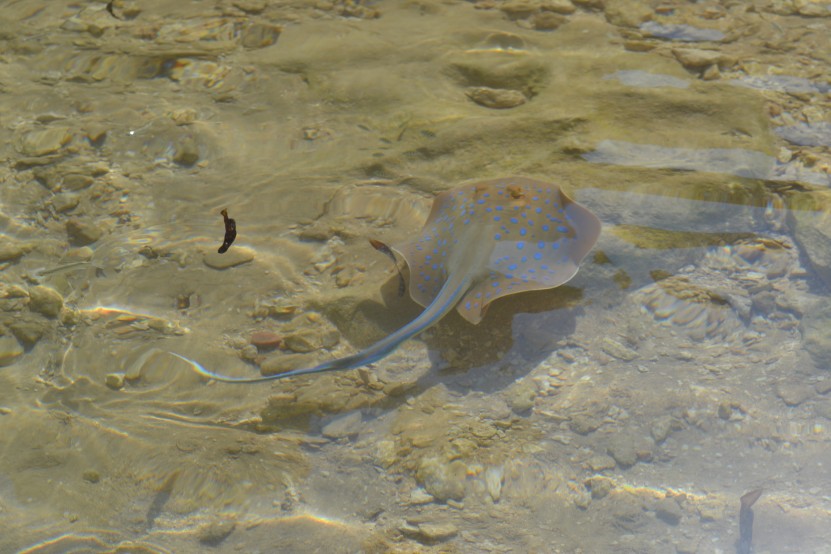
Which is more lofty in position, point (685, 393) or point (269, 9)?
point (269, 9)

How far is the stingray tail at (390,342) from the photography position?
264 cm

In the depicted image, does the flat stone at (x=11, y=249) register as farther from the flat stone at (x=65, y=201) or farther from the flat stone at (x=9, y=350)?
the flat stone at (x=9, y=350)

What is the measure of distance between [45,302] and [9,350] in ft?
1.10

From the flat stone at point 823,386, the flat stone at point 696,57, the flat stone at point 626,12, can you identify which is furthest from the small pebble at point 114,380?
the flat stone at point 626,12

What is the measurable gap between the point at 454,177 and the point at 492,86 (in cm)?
119

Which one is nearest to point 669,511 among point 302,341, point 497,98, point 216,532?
point 302,341

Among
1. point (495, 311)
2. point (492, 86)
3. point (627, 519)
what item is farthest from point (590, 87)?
point (627, 519)

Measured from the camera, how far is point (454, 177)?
4.39 m

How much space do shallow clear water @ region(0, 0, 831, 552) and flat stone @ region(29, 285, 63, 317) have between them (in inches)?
0.5

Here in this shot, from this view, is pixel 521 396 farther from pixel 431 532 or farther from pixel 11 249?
pixel 11 249

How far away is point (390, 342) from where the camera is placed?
274 centimetres

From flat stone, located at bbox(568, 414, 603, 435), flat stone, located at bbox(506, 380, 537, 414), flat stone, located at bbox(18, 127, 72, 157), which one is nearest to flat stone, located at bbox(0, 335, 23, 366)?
flat stone, located at bbox(18, 127, 72, 157)

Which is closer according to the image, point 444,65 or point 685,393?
point 685,393

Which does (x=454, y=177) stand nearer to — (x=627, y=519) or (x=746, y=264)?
(x=746, y=264)
